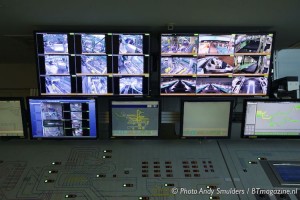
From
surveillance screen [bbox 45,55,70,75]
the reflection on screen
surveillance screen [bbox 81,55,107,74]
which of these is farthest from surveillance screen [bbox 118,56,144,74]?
the reflection on screen

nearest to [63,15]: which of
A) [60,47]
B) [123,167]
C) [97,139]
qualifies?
[60,47]

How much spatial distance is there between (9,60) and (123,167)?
169 centimetres

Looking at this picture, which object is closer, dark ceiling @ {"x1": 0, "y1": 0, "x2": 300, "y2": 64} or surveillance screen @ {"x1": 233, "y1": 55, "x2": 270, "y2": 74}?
dark ceiling @ {"x1": 0, "y1": 0, "x2": 300, "y2": 64}

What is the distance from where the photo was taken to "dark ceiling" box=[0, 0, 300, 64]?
1578mm

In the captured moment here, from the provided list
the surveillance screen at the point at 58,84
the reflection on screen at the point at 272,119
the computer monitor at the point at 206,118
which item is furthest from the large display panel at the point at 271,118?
the surveillance screen at the point at 58,84

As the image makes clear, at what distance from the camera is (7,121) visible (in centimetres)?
198

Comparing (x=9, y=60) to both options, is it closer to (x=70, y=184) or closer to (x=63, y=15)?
(x=63, y=15)

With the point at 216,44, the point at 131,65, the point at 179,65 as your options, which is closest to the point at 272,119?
the point at 216,44

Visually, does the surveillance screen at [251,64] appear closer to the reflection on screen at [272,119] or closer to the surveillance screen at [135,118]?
the reflection on screen at [272,119]

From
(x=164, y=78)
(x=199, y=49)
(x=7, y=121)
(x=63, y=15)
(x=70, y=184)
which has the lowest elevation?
(x=70, y=184)

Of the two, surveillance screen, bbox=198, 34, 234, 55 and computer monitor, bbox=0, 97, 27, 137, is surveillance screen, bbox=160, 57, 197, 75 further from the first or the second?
computer monitor, bbox=0, 97, 27, 137

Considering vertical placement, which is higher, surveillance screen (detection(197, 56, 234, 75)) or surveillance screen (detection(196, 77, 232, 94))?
surveillance screen (detection(197, 56, 234, 75))

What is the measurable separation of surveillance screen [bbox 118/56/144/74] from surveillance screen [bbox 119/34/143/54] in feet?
0.14

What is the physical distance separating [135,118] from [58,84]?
633mm
